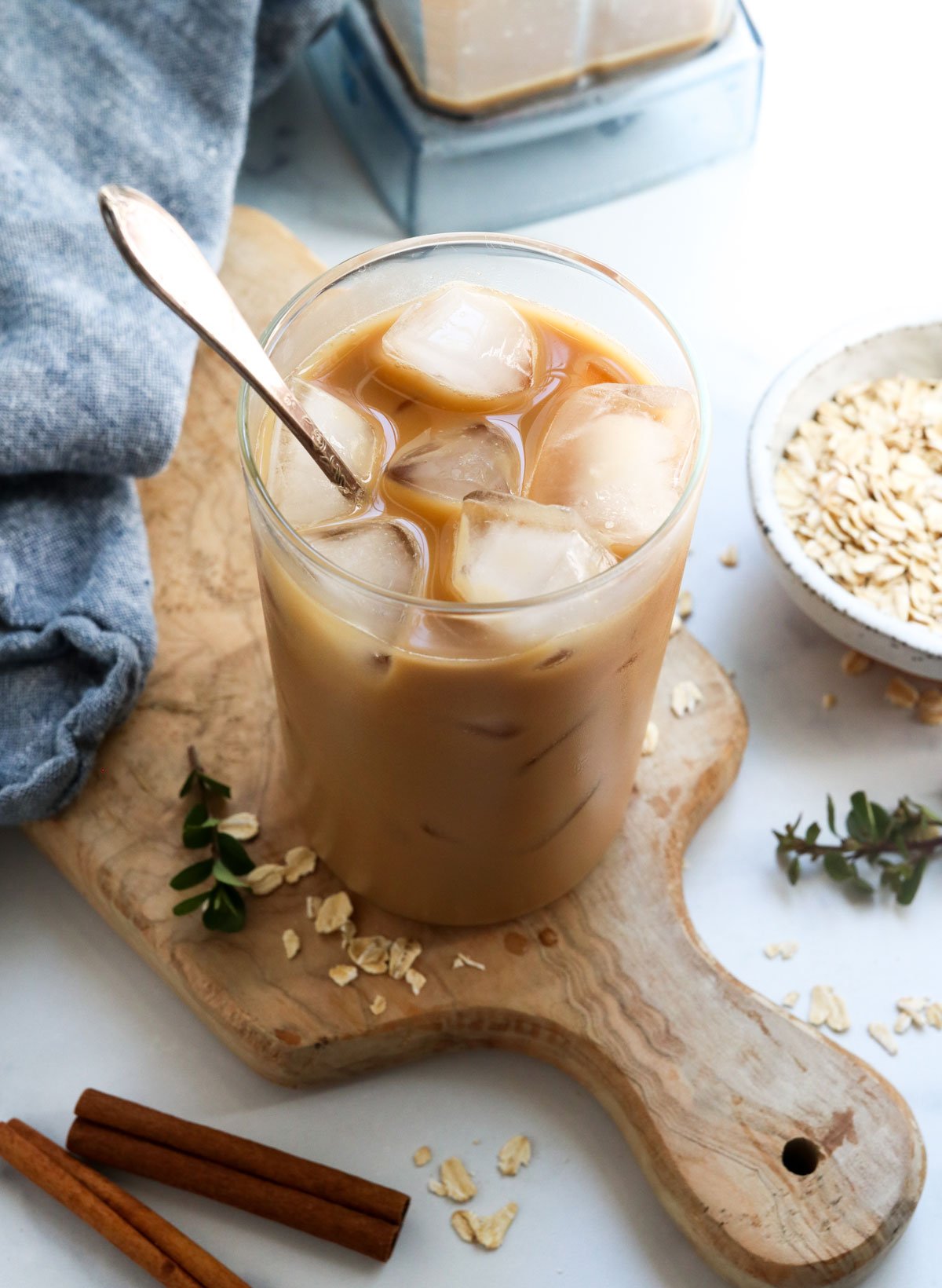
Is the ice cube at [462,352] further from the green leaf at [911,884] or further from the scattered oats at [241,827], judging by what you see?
the green leaf at [911,884]

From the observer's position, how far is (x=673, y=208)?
1879mm

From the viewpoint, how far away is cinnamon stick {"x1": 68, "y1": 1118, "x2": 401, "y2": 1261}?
115 cm

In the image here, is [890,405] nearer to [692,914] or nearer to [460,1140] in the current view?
[692,914]

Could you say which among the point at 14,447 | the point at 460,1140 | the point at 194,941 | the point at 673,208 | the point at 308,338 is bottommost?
the point at 460,1140

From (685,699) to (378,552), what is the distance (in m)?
0.52

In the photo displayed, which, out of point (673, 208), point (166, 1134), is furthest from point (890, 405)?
point (166, 1134)

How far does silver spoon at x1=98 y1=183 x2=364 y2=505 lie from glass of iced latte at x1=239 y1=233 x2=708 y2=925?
40mm

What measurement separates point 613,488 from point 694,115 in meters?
1.07

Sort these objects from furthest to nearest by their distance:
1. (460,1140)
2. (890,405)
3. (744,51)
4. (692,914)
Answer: (744,51) < (890,405) < (692,914) < (460,1140)

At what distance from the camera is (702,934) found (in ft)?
4.35

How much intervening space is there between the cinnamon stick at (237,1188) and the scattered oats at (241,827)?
277mm

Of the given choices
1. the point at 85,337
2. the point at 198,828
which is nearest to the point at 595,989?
the point at 198,828

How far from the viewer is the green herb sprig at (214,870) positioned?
123 cm

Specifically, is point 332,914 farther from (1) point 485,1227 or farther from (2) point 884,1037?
(2) point 884,1037
